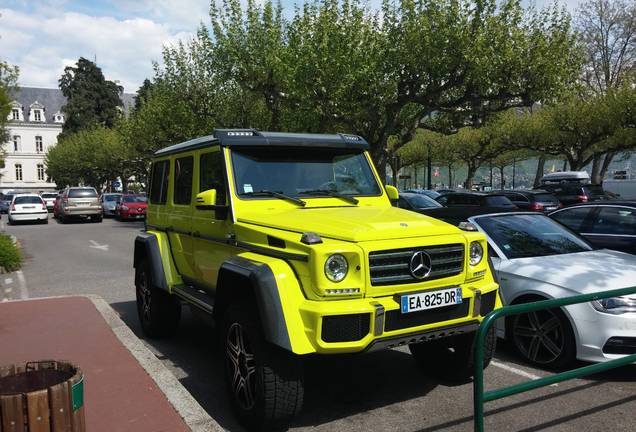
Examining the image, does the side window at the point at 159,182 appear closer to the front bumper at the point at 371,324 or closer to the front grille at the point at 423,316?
the front bumper at the point at 371,324

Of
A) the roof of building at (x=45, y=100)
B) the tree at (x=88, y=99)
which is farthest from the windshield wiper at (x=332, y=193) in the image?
the roof of building at (x=45, y=100)

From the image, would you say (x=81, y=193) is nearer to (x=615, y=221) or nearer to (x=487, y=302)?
(x=615, y=221)

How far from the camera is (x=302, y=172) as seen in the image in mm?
5051

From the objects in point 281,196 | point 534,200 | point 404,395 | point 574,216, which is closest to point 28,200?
point 534,200

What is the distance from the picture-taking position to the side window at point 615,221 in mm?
8188

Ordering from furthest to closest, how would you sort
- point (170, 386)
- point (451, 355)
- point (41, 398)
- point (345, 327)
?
point (451, 355) → point (170, 386) → point (345, 327) → point (41, 398)

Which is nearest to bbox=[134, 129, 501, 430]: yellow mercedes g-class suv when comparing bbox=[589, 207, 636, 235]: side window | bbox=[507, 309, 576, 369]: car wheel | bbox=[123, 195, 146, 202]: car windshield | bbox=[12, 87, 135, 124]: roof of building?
bbox=[507, 309, 576, 369]: car wheel

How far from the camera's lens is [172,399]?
4176 millimetres

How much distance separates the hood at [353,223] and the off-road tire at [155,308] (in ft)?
7.10

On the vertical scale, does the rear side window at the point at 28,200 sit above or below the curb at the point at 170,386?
above

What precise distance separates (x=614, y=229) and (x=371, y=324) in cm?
630

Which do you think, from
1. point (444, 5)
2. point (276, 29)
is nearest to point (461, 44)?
point (444, 5)

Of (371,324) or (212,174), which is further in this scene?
(212,174)

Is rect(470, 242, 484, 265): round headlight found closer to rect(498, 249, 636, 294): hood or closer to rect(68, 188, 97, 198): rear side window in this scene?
rect(498, 249, 636, 294): hood
